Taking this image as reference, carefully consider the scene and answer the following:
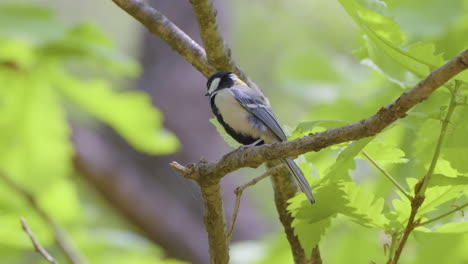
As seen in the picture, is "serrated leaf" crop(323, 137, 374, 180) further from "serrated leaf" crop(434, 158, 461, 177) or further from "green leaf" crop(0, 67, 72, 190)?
"green leaf" crop(0, 67, 72, 190)

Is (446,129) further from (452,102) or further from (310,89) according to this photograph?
(310,89)

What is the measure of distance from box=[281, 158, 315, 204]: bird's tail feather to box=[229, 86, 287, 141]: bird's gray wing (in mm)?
342

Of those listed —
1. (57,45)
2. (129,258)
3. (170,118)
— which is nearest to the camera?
(57,45)

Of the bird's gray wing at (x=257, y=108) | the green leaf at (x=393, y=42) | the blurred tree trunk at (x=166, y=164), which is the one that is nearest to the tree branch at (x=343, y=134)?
the green leaf at (x=393, y=42)

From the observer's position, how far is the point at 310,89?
2271mm

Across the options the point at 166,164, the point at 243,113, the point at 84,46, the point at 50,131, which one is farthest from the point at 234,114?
the point at 166,164

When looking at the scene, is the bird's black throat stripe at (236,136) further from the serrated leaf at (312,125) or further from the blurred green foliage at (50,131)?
the serrated leaf at (312,125)

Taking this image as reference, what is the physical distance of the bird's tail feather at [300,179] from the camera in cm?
88

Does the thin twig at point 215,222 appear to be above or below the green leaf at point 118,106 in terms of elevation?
below

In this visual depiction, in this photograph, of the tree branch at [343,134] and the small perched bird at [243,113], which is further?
the small perched bird at [243,113]

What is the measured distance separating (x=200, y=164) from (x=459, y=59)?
1.51 feet

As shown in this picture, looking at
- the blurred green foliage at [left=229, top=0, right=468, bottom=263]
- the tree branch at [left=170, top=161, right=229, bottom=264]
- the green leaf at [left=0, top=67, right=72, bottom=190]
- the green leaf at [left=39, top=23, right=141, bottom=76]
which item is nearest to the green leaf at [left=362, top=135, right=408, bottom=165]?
the blurred green foliage at [left=229, top=0, right=468, bottom=263]

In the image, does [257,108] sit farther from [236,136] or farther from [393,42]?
[393,42]

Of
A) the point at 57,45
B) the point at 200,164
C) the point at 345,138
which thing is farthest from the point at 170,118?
the point at 345,138
